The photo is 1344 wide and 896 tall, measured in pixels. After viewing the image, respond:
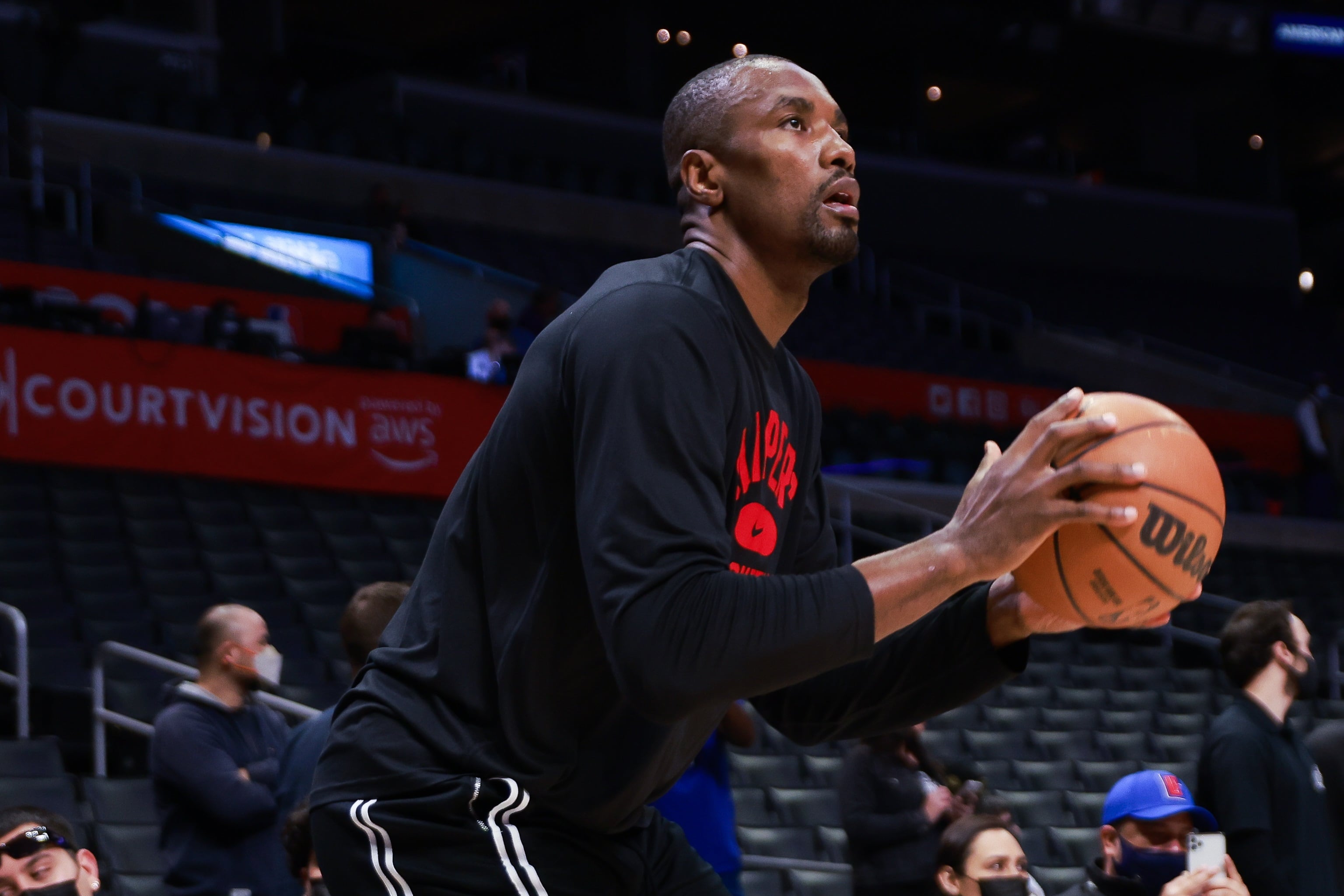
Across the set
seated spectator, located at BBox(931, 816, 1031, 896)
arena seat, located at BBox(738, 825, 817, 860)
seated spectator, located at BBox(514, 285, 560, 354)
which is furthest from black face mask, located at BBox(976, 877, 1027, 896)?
seated spectator, located at BBox(514, 285, 560, 354)

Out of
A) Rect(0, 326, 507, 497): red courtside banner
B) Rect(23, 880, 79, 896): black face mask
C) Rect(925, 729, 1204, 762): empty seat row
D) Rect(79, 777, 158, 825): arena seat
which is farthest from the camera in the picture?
Rect(0, 326, 507, 497): red courtside banner

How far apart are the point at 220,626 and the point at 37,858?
1070 mm

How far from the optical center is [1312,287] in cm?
2431

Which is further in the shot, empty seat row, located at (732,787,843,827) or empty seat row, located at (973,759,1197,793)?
empty seat row, located at (973,759,1197,793)

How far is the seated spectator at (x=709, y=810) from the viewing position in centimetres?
468

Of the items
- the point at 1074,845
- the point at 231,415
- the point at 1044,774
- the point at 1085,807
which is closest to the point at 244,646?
the point at 1074,845

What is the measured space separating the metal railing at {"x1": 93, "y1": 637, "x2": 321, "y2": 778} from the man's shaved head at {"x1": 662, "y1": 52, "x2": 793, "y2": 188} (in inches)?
172

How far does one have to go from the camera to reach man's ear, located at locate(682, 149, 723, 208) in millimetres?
2160

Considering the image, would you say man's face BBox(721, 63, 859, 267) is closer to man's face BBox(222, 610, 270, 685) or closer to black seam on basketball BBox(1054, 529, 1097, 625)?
black seam on basketball BBox(1054, 529, 1097, 625)

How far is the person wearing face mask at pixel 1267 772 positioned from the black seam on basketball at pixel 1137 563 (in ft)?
6.67

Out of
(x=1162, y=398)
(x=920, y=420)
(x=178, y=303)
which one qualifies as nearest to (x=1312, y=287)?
(x=1162, y=398)

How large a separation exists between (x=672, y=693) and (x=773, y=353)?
605 millimetres

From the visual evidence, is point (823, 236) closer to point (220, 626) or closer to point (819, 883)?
point (220, 626)

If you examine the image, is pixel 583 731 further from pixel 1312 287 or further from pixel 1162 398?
pixel 1312 287
